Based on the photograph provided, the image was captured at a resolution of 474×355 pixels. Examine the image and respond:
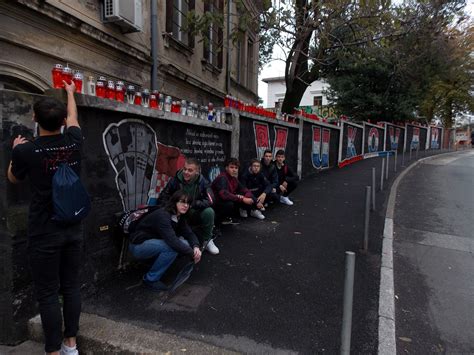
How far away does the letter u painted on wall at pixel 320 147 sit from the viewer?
1184cm

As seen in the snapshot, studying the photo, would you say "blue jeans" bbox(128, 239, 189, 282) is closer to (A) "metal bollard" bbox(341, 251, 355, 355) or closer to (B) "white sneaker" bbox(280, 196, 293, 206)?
(A) "metal bollard" bbox(341, 251, 355, 355)

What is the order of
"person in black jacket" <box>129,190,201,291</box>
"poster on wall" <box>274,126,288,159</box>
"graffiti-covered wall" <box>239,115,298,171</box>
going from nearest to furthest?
"person in black jacket" <box>129,190,201,291</box> → "graffiti-covered wall" <box>239,115,298,171</box> → "poster on wall" <box>274,126,288,159</box>

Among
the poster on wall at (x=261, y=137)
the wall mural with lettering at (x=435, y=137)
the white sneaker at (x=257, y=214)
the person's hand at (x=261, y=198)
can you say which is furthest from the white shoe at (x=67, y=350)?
the wall mural with lettering at (x=435, y=137)

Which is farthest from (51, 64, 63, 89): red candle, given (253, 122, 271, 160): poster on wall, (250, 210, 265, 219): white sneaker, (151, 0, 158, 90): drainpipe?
(151, 0, 158, 90): drainpipe

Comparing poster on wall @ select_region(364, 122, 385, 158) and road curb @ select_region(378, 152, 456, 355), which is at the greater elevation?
poster on wall @ select_region(364, 122, 385, 158)

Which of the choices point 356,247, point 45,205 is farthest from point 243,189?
point 45,205

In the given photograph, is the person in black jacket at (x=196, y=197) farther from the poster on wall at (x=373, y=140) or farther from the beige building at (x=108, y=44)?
the poster on wall at (x=373, y=140)

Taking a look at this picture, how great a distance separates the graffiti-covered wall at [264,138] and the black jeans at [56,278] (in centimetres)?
490

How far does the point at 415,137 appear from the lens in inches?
1007

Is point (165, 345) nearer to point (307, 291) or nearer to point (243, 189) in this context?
point (307, 291)

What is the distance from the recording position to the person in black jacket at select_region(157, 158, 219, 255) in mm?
4262

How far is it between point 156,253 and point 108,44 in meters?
5.71

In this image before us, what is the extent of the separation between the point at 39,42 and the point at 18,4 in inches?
26.3

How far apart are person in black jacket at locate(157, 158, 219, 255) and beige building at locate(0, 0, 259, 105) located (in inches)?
134
